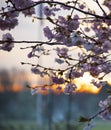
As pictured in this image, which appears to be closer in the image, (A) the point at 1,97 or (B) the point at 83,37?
(B) the point at 83,37

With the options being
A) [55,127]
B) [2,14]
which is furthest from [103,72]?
[55,127]

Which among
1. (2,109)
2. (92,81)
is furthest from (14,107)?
(92,81)

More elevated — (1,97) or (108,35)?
(108,35)

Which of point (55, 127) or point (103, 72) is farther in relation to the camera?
point (55, 127)

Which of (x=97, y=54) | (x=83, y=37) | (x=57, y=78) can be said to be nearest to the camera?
(x=83, y=37)

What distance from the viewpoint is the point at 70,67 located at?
6.04 metres

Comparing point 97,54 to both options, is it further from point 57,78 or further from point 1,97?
point 1,97

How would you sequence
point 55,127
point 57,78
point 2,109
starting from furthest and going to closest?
point 2,109 < point 55,127 < point 57,78

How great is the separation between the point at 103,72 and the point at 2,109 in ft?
156

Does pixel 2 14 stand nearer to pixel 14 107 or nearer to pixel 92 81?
pixel 92 81

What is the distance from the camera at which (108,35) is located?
5938 mm

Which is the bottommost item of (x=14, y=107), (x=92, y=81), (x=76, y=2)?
(x=14, y=107)

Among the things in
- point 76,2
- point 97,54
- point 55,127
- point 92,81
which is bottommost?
point 55,127

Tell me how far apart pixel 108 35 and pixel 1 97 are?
47948mm
